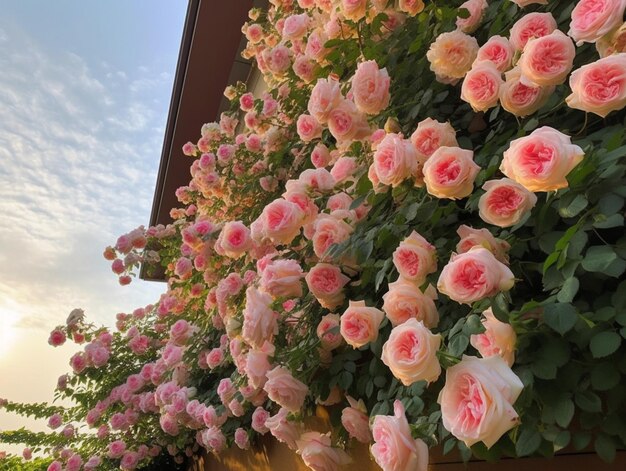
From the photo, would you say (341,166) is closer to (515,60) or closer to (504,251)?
(515,60)

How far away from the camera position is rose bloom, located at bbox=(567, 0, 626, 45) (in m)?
0.81

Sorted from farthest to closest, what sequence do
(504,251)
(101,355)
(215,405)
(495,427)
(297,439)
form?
1. (101,355)
2. (215,405)
3. (297,439)
4. (504,251)
5. (495,427)

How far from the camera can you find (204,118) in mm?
4641

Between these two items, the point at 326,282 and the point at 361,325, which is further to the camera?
the point at 326,282

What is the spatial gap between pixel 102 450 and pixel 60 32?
139 inches

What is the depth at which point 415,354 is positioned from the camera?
2.58ft

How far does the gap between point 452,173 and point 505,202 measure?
0.13 meters

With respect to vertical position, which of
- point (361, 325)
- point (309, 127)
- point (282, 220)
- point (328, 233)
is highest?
point (309, 127)

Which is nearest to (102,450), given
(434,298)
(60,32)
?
(60,32)

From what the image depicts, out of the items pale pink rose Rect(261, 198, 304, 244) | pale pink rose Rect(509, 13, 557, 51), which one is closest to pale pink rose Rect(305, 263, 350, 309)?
pale pink rose Rect(261, 198, 304, 244)

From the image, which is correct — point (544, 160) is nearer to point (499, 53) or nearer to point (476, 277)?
point (476, 277)

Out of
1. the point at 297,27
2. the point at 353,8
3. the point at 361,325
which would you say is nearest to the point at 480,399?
the point at 361,325

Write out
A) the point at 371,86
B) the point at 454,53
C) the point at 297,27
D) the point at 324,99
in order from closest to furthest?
the point at 454,53
the point at 371,86
the point at 324,99
the point at 297,27

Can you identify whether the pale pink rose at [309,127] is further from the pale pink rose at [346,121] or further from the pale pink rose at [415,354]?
the pale pink rose at [415,354]
